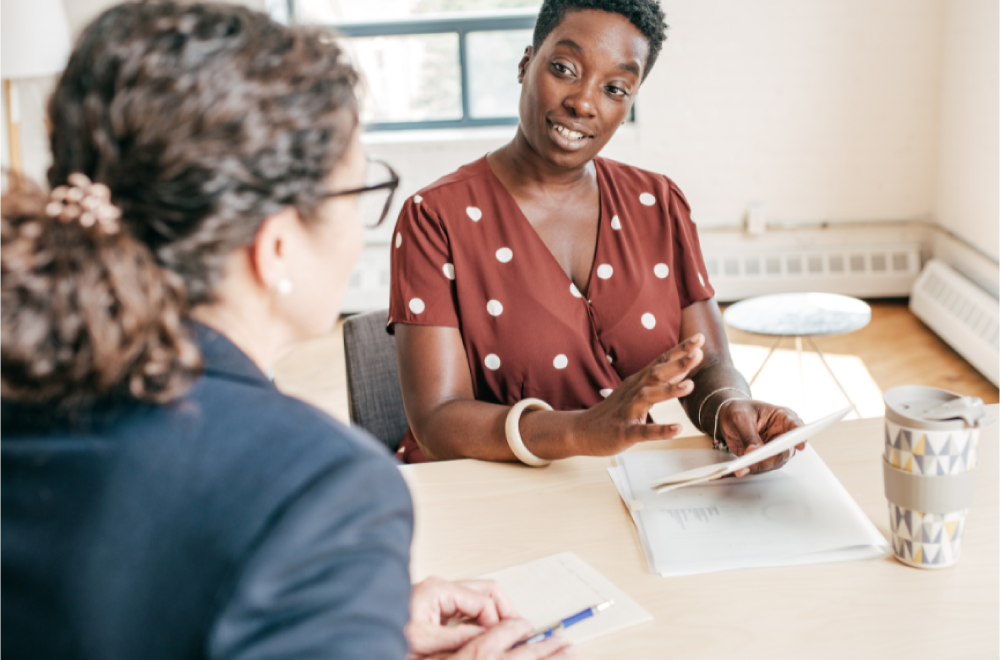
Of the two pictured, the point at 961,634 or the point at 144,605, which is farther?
the point at 961,634

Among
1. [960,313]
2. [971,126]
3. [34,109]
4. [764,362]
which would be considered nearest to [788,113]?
[971,126]

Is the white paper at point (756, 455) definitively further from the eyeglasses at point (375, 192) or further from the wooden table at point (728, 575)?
the eyeglasses at point (375, 192)

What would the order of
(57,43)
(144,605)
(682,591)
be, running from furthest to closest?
1. (57,43)
2. (682,591)
3. (144,605)

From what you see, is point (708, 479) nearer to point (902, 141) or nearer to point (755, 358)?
point (755, 358)

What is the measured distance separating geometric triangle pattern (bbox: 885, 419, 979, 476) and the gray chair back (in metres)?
1.01

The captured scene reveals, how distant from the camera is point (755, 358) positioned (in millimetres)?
3643

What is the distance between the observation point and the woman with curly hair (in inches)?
20.6

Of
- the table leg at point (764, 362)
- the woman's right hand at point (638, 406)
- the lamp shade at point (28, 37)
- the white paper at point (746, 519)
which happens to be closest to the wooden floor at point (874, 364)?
the table leg at point (764, 362)

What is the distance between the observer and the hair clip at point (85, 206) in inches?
21.9

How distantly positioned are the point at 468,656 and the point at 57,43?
12.2ft

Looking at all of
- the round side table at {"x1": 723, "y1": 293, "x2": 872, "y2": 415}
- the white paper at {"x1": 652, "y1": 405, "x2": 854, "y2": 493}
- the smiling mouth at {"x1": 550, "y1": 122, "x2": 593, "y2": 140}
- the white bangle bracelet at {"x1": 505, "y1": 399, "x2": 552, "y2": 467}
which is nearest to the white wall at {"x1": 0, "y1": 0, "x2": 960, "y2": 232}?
the round side table at {"x1": 723, "y1": 293, "x2": 872, "y2": 415}

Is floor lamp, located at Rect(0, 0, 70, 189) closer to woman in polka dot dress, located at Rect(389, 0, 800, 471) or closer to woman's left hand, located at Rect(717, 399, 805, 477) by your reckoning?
woman in polka dot dress, located at Rect(389, 0, 800, 471)

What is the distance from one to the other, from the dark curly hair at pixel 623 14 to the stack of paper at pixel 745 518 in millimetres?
828

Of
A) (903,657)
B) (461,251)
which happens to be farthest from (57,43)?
Answer: (903,657)
